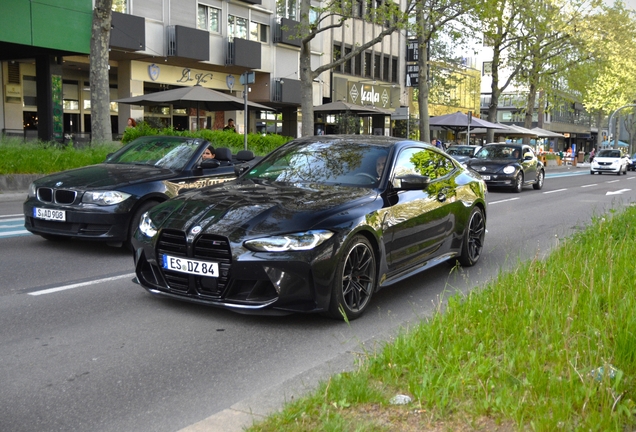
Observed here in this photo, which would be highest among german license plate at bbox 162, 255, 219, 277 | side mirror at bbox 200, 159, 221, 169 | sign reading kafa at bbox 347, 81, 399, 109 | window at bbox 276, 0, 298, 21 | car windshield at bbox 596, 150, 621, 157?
window at bbox 276, 0, 298, 21

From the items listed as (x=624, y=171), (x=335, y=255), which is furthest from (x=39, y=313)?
(x=624, y=171)

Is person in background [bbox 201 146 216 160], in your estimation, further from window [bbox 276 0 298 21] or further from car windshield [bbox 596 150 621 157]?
car windshield [bbox 596 150 621 157]

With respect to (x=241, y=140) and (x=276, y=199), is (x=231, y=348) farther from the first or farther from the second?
(x=241, y=140)

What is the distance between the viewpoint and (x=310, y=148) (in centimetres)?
747

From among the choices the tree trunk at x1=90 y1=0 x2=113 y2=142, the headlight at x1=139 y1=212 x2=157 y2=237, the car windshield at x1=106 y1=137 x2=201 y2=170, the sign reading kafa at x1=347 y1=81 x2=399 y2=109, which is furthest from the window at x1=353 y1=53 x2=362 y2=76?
the headlight at x1=139 y1=212 x2=157 y2=237

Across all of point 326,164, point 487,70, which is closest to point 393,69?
point 487,70

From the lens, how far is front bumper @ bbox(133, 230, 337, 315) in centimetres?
547

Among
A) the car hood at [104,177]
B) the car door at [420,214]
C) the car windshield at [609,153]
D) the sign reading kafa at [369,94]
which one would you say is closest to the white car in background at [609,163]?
the car windshield at [609,153]

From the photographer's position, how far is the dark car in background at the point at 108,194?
853 cm

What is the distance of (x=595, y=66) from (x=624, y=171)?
8.32 meters

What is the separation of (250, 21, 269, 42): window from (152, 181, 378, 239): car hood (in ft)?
110

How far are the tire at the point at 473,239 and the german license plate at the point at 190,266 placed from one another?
12.1ft

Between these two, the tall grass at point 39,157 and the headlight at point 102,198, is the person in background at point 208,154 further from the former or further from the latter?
the tall grass at point 39,157

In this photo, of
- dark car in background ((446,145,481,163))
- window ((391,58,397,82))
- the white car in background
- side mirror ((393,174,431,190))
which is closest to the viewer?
side mirror ((393,174,431,190))
